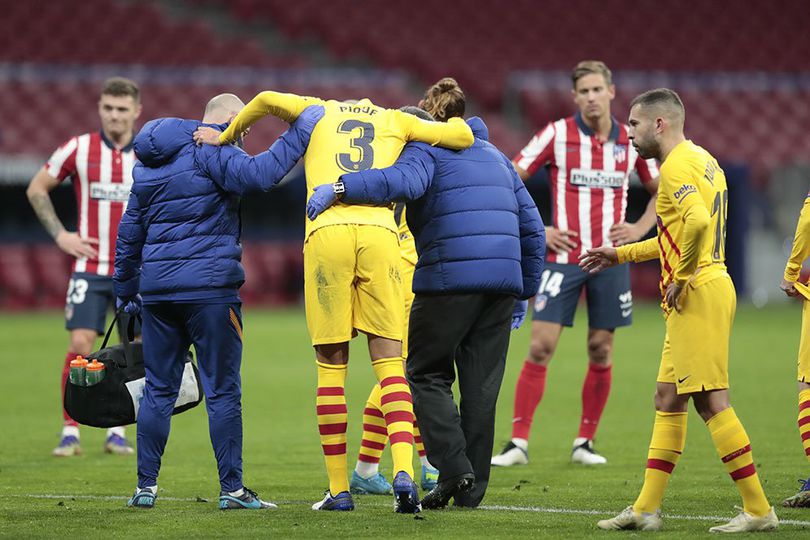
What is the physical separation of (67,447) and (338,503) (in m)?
2.97

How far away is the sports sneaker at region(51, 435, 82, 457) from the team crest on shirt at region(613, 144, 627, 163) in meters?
3.96

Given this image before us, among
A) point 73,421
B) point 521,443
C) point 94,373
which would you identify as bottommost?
point 521,443

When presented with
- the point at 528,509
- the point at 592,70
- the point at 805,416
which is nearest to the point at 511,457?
the point at 528,509

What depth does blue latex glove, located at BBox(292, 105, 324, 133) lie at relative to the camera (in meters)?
6.05

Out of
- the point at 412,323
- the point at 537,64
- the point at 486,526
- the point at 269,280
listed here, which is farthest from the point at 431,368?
the point at 537,64

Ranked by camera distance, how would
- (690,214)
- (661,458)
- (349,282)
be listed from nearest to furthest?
(690,214) < (661,458) < (349,282)

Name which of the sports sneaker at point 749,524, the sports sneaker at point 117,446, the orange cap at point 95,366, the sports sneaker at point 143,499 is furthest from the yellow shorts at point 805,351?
the sports sneaker at point 117,446

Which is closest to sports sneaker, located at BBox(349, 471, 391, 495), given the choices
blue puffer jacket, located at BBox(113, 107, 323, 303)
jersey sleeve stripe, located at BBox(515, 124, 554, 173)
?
blue puffer jacket, located at BBox(113, 107, 323, 303)

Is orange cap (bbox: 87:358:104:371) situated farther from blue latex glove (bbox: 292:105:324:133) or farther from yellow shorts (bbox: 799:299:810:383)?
yellow shorts (bbox: 799:299:810:383)

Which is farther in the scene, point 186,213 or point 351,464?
point 351,464

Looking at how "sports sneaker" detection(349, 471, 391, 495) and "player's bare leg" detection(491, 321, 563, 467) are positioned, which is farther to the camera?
"player's bare leg" detection(491, 321, 563, 467)

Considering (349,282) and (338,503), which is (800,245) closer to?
(349,282)

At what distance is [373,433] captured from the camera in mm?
6891

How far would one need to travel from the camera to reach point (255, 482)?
23.7 feet
